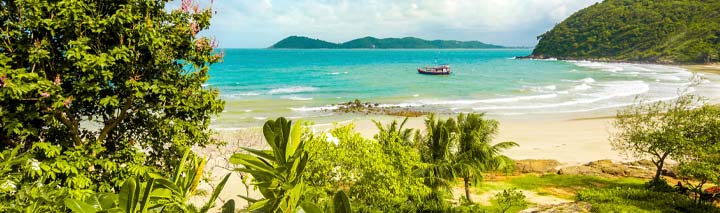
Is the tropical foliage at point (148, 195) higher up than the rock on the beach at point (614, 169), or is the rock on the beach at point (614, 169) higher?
the tropical foliage at point (148, 195)

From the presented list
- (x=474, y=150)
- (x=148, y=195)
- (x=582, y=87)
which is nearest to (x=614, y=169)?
(x=474, y=150)

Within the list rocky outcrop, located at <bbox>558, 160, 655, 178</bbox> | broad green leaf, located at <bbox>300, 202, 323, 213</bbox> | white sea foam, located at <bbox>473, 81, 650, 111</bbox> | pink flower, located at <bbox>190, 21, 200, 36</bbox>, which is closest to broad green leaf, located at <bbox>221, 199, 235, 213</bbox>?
broad green leaf, located at <bbox>300, 202, 323, 213</bbox>

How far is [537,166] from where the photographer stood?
2581cm

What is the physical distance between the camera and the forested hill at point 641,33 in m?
116

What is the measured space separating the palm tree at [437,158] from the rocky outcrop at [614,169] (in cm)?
1152

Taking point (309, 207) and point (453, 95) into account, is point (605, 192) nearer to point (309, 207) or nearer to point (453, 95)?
point (309, 207)

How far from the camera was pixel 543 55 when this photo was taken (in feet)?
553

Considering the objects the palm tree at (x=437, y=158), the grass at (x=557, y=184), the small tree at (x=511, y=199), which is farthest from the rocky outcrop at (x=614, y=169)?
the palm tree at (x=437, y=158)

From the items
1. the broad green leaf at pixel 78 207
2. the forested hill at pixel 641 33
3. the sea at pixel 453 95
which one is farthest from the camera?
the forested hill at pixel 641 33

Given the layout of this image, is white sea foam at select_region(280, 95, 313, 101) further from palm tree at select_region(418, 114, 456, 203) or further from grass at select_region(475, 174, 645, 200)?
palm tree at select_region(418, 114, 456, 203)

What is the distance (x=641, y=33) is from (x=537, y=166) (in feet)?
482

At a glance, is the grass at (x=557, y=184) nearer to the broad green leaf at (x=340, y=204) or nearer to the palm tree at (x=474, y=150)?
the palm tree at (x=474, y=150)

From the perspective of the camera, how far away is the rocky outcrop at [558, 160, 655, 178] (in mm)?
23188

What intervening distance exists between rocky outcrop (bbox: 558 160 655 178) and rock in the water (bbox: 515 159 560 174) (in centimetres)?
91
